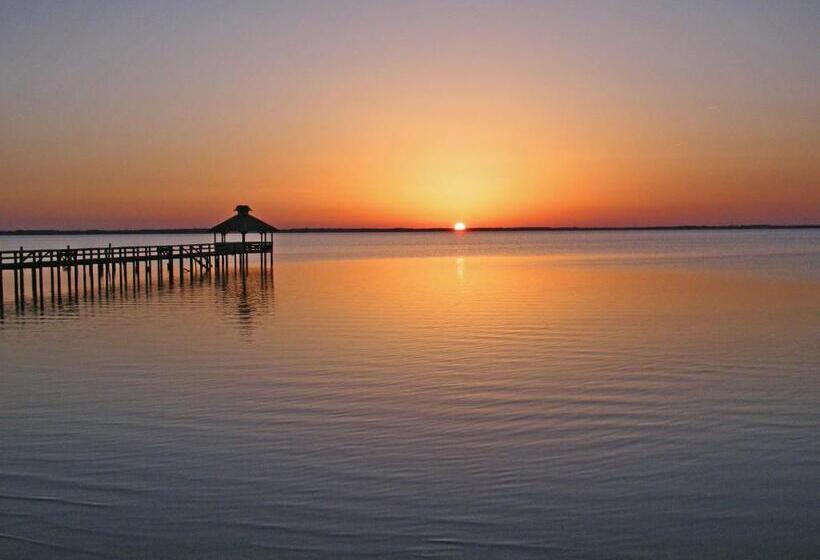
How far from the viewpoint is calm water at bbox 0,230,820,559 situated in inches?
289

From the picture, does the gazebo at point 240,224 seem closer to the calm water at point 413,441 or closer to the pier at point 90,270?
the pier at point 90,270

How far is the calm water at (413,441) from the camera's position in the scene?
7.35 metres

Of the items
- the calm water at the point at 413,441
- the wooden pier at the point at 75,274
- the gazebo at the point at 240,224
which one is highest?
the gazebo at the point at 240,224

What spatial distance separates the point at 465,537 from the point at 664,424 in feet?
16.6

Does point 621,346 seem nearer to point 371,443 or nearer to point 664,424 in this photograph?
point 664,424

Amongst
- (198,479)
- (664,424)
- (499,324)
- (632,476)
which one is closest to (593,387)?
(664,424)

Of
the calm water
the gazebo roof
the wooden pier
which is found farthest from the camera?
the gazebo roof

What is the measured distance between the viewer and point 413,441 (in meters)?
10.4

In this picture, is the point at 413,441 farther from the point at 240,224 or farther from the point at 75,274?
the point at 240,224

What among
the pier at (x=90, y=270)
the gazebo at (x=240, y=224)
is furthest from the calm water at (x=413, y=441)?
the gazebo at (x=240, y=224)

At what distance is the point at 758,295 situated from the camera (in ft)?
106

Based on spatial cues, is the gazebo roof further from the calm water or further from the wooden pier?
the calm water

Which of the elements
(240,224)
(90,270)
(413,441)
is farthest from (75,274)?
(413,441)

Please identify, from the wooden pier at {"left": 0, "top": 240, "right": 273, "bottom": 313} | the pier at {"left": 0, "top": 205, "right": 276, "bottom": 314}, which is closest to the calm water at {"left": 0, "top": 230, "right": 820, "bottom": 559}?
the wooden pier at {"left": 0, "top": 240, "right": 273, "bottom": 313}
